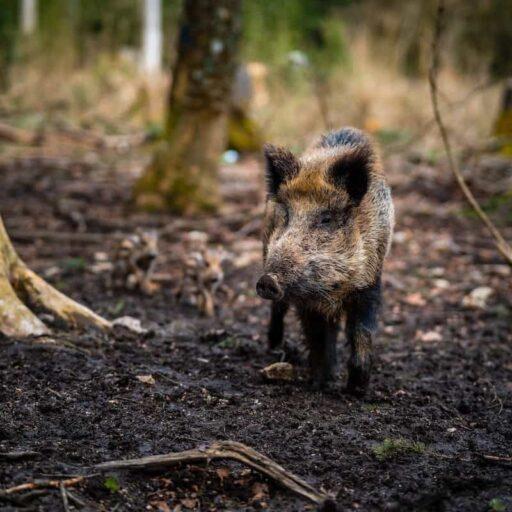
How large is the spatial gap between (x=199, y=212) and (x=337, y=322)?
16.2ft

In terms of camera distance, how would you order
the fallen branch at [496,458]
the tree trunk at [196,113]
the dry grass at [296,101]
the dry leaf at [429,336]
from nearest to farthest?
the fallen branch at [496,458]
the dry leaf at [429,336]
the tree trunk at [196,113]
the dry grass at [296,101]

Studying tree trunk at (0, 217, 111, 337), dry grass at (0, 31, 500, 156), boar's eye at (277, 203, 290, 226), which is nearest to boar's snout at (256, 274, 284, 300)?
boar's eye at (277, 203, 290, 226)

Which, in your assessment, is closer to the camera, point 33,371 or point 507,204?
point 33,371

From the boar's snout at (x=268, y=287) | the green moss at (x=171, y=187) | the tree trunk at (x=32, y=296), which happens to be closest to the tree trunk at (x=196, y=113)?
the green moss at (x=171, y=187)

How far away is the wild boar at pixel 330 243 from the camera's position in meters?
4.09

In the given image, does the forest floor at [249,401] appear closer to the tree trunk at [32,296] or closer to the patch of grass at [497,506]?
the patch of grass at [497,506]

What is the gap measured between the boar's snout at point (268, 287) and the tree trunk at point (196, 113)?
18.4ft

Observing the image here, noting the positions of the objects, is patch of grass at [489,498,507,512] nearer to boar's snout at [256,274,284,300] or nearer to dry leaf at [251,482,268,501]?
dry leaf at [251,482,268,501]

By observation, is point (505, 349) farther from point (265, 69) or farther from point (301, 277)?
point (265, 69)

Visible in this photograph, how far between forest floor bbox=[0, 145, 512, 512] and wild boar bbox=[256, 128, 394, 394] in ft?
1.01

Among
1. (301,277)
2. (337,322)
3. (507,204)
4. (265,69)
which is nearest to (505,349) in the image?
(337,322)

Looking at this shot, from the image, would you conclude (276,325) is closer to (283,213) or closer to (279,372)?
(279,372)

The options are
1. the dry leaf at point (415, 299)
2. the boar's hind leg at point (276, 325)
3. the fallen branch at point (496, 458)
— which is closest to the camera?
the fallen branch at point (496, 458)

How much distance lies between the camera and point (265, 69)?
18422 mm
